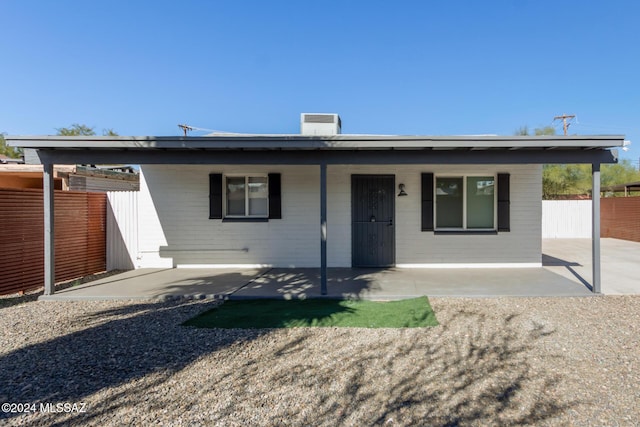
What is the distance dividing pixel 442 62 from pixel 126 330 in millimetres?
14088

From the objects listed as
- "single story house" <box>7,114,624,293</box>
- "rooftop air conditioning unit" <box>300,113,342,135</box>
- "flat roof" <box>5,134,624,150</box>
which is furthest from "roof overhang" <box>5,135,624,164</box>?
"rooftop air conditioning unit" <box>300,113,342,135</box>

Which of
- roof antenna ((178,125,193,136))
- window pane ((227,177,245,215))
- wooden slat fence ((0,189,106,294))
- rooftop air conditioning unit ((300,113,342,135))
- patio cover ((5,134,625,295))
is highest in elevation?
roof antenna ((178,125,193,136))

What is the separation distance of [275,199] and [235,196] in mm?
1031

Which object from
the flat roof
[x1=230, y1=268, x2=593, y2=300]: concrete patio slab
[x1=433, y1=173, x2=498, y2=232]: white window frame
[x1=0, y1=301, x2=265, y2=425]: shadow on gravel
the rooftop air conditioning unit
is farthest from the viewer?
the rooftop air conditioning unit

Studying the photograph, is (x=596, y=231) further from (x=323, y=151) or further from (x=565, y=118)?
(x=565, y=118)

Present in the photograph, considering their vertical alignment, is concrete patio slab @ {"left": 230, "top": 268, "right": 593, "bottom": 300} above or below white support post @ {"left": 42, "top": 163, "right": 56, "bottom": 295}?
below

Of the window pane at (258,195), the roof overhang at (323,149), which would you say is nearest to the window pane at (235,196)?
the window pane at (258,195)

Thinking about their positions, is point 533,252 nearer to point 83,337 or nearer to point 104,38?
point 83,337

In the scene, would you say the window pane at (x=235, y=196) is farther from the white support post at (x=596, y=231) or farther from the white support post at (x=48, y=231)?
the white support post at (x=596, y=231)

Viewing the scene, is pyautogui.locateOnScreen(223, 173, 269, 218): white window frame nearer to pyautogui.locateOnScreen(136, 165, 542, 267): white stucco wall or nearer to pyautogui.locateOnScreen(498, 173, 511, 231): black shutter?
pyautogui.locateOnScreen(136, 165, 542, 267): white stucco wall

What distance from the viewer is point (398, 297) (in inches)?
221

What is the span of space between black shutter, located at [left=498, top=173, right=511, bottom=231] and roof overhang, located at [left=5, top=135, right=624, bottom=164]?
6.98 feet

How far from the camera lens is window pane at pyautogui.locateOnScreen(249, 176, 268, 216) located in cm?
823

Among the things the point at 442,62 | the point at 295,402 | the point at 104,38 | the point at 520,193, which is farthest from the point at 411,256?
the point at 104,38
